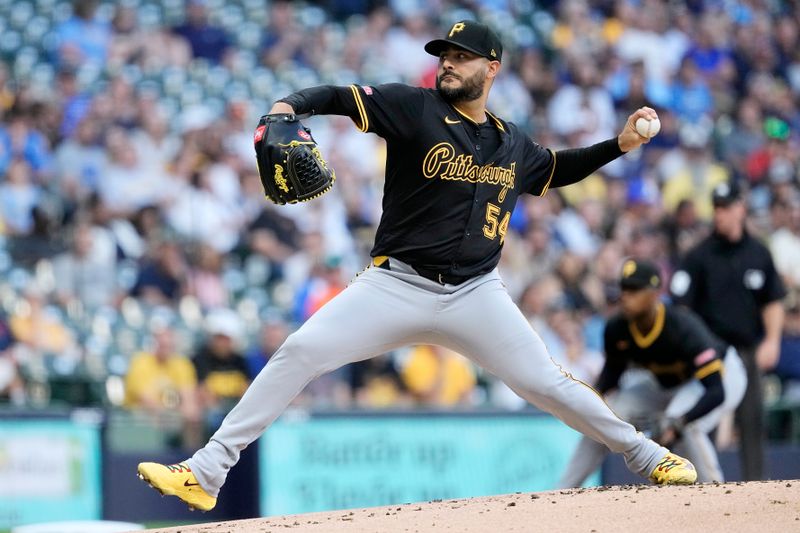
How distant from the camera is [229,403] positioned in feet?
31.5

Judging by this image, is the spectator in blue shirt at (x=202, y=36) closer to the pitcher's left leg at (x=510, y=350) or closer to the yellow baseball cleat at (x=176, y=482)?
the pitcher's left leg at (x=510, y=350)

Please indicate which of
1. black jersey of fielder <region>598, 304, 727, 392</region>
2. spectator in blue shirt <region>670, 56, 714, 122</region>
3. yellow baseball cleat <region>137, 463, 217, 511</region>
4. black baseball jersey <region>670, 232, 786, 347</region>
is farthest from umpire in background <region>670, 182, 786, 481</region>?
spectator in blue shirt <region>670, 56, 714, 122</region>

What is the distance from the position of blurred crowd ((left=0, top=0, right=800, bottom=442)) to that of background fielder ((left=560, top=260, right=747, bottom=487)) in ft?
10.1

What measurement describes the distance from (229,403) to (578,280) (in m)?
3.79

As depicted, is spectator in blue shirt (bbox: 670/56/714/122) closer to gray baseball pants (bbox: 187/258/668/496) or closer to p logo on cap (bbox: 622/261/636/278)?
p logo on cap (bbox: 622/261/636/278)

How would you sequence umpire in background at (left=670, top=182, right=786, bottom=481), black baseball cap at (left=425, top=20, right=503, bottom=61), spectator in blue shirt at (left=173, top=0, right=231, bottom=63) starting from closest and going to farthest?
1. black baseball cap at (left=425, top=20, right=503, bottom=61)
2. umpire in background at (left=670, top=182, right=786, bottom=481)
3. spectator in blue shirt at (left=173, top=0, right=231, bottom=63)

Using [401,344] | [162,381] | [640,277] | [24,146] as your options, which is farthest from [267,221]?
[401,344]

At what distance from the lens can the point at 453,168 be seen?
5.38 m

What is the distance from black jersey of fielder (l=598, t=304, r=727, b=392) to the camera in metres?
7.18

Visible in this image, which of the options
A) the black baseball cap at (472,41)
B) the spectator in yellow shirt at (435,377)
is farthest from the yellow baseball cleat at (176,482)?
the spectator in yellow shirt at (435,377)

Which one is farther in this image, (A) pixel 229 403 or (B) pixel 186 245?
(B) pixel 186 245

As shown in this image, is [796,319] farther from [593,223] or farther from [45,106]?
[45,106]

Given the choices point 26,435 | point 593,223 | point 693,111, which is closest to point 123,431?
point 26,435

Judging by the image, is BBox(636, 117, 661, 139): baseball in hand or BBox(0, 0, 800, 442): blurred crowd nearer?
BBox(636, 117, 661, 139): baseball in hand
